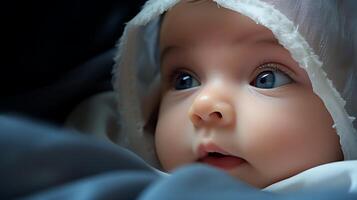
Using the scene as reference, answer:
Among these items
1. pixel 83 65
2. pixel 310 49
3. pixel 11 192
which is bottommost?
pixel 11 192

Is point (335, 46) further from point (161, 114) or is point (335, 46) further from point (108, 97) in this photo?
point (108, 97)

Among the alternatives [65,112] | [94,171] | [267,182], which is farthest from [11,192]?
[65,112]

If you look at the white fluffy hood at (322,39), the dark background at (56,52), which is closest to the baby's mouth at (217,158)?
the white fluffy hood at (322,39)

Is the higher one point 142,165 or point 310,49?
point 310,49

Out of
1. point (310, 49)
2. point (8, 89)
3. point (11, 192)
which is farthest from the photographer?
point (8, 89)

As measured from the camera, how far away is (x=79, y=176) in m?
0.55

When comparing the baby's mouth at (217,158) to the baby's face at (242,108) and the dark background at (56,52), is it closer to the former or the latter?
the baby's face at (242,108)

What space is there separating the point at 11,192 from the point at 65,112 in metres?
0.41

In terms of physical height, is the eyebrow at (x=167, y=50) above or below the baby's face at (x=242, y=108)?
above

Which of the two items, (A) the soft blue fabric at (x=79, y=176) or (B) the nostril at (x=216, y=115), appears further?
(B) the nostril at (x=216, y=115)

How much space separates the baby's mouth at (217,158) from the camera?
76 centimetres

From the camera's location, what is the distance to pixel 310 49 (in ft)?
2.48

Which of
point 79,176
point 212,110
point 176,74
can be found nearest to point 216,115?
point 212,110

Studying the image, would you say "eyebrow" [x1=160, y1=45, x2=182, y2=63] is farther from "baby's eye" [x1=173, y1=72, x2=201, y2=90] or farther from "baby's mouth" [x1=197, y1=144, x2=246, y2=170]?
"baby's mouth" [x1=197, y1=144, x2=246, y2=170]
